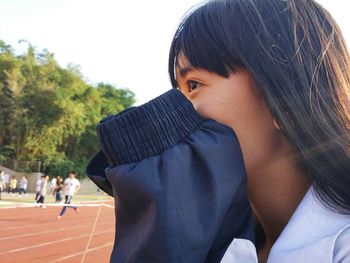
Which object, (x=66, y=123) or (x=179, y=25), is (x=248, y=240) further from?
(x=66, y=123)

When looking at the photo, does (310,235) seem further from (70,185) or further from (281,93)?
(70,185)

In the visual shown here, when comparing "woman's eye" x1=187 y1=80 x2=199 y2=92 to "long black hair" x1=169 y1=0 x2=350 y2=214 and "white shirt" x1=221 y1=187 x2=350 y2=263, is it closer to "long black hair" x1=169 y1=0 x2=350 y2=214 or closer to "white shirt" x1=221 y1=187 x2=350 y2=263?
"long black hair" x1=169 y1=0 x2=350 y2=214

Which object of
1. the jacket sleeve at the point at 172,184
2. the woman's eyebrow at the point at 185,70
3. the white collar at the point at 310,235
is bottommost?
the white collar at the point at 310,235

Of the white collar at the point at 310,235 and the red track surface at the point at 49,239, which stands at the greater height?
the white collar at the point at 310,235

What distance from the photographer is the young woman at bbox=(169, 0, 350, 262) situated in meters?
0.98

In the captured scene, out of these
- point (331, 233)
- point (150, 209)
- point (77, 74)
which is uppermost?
point (150, 209)

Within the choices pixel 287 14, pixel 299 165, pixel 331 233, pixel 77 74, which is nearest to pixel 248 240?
pixel 331 233

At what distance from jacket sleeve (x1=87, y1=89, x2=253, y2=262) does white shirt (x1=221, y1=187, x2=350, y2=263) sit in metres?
0.03

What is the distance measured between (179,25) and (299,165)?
45cm

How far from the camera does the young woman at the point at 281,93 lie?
98 centimetres

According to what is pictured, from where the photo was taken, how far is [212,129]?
0.91 meters

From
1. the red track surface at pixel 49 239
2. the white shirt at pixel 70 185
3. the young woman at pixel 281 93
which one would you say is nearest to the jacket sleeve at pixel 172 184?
the young woman at pixel 281 93

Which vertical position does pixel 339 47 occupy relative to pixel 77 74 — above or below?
above

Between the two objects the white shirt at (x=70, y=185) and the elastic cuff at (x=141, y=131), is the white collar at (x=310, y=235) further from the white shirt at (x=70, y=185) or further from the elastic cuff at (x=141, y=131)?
the white shirt at (x=70, y=185)
